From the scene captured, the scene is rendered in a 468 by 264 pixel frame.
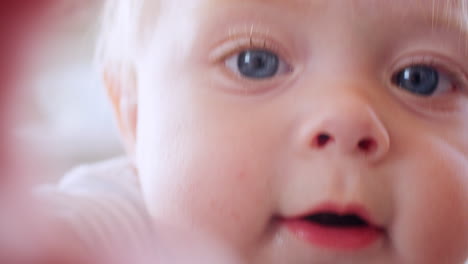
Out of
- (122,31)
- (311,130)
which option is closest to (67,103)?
(122,31)

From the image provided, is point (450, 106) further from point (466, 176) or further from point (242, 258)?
point (242, 258)

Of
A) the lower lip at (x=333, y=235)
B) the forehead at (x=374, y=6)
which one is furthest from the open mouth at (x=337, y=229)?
the forehead at (x=374, y=6)

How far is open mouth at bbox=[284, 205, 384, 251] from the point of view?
268 millimetres

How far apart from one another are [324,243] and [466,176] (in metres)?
0.10

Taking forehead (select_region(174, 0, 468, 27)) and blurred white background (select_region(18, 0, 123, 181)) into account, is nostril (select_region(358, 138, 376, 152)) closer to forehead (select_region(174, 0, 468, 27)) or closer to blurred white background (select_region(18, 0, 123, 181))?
forehead (select_region(174, 0, 468, 27))

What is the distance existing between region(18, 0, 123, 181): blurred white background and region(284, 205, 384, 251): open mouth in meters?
0.15

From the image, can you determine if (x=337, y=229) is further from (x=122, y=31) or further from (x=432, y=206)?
(x=122, y=31)

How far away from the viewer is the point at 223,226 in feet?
0.90

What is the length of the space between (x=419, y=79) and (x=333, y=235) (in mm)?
106

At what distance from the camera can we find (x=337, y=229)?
0.27 metres

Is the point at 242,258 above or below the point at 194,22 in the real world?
below

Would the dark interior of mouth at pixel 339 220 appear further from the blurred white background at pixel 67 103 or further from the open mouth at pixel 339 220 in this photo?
the blurred white background at pixel 67 103

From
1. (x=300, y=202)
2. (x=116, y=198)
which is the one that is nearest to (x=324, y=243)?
(x=300, y=202)

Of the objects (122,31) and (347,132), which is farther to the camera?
(122,31)
